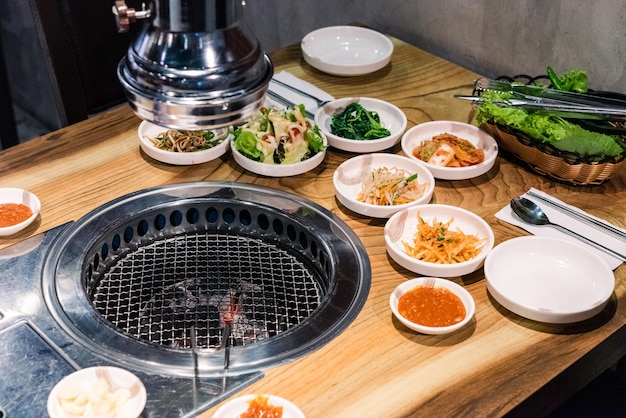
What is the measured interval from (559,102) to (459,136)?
1.26ft

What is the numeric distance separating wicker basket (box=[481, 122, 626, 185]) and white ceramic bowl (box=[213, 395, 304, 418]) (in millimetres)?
1314

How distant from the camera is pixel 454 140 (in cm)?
269

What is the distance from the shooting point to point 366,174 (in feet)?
8.46

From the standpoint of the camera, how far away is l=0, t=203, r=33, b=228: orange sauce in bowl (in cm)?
227

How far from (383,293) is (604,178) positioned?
3.14 feet

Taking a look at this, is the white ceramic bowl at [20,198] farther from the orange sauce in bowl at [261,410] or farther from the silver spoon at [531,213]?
the silver spoon at [531,213]

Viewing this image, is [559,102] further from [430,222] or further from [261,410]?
[261,410]

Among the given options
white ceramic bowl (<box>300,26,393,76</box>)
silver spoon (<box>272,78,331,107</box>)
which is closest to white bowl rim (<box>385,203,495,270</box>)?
silver spoon (<box>272,78,331,107</box>)

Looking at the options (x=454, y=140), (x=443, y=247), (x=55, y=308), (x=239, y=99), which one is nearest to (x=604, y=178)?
(x=454, y=140)

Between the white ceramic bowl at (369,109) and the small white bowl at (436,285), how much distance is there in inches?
28.9

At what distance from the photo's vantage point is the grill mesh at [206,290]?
6.98 ft

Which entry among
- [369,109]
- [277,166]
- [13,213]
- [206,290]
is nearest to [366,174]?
[277,166]

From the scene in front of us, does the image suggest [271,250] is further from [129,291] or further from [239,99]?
[239,99]

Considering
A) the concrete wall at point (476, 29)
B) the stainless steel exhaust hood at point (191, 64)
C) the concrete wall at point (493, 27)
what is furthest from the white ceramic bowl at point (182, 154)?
the concrete wall at point (493, 27)
